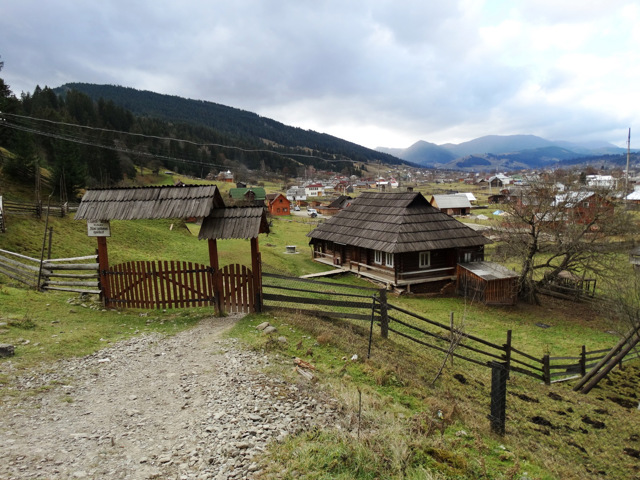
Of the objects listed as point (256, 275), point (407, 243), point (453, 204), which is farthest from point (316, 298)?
point (453, 204)

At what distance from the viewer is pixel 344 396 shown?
248 inches

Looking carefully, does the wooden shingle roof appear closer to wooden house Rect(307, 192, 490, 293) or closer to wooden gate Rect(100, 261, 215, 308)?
wooden gate Rect(100, 261, 215, 308)

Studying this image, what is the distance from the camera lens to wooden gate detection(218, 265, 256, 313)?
36.2 ft

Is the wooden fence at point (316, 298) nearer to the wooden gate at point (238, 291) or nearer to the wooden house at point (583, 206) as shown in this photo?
the wooden gate at point (238, 291)

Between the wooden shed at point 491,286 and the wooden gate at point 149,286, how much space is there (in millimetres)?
16872

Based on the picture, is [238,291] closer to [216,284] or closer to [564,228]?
[216,284]

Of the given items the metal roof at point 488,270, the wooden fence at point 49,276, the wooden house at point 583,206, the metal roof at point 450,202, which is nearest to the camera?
the wooden fence at point 49,276

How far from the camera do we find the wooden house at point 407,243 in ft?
74.7

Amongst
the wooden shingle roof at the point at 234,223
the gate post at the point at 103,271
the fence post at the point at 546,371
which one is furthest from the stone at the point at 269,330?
the fence post at the point at 546,371

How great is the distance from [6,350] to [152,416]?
4302 millimetres

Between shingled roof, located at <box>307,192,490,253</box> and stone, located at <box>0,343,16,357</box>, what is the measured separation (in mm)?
17803

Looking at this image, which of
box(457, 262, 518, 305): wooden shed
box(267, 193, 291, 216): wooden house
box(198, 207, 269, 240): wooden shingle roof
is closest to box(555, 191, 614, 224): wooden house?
box(457, 262, 518, 305): wooden shed

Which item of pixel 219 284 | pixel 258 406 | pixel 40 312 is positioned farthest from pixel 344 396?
pixel 40 312

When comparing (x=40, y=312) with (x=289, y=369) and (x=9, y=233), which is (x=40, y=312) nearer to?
(x=289, y=369)
